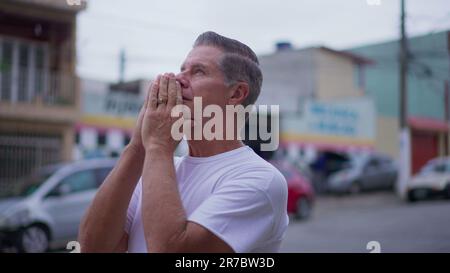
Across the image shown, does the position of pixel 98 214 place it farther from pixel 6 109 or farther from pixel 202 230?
pixel 6 109

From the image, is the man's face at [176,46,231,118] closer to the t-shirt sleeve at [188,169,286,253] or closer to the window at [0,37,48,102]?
the t-shirt sleeve at [188,169,286,253]

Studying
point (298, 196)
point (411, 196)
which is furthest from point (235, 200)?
point (298, 196)

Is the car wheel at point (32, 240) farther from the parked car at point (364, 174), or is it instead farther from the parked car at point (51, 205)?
the parked car at point (364, 174)

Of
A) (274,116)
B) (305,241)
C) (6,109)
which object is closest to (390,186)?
(305,241)

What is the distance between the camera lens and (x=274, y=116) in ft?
4.78

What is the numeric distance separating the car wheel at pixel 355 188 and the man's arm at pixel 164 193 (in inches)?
479

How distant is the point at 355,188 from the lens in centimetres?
1301

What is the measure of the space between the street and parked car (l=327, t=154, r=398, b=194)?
0.26m

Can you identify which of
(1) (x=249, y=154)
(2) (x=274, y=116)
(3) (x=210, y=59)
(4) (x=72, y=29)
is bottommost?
(1) (x=249, y=154)

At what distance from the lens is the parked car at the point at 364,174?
1212cm

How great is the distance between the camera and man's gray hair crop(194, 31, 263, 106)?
1264 mm

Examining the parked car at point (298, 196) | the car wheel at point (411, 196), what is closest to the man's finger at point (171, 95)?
the car wheel at point (411, 196)

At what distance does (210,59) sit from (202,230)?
1.33 ft

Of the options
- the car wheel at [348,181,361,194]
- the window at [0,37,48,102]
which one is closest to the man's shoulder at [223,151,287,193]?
the window at [0,37,48,102]
